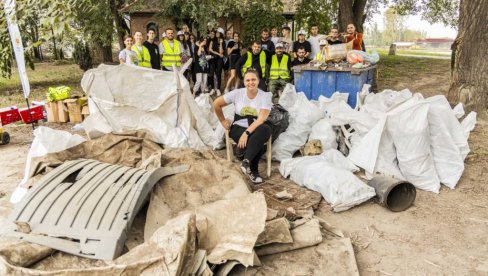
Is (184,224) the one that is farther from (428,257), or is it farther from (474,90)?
(474,90)

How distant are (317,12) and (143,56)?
10.7m

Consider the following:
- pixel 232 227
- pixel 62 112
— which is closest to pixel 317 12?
pixel 62 112

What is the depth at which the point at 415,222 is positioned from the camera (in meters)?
3.56

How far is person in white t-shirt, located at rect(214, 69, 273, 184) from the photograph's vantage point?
4418 millimetres

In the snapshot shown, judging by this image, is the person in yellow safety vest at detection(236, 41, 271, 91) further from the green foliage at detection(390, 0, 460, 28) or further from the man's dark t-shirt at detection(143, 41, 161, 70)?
the green foliage at detection(390, 0, 460, 28)

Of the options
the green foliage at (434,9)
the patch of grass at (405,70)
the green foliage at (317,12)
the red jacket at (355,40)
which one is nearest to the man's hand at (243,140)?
the red jacket at (355,40)

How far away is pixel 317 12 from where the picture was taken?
15992 mm

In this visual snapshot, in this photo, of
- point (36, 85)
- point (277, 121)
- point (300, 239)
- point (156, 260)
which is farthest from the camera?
point (36, 85)

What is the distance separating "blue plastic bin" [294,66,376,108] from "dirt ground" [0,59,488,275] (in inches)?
82.7

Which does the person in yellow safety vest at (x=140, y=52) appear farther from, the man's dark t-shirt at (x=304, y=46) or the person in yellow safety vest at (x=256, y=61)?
the man's dark t-shirt at (x=304, y=46)

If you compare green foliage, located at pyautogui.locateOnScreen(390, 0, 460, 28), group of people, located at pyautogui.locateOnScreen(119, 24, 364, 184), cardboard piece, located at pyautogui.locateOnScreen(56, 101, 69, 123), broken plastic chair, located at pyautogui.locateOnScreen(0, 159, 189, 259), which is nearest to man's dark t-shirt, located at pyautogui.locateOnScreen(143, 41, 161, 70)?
group of people, located at pyautogui.locateOnScreen(119, 24, 364, 184)

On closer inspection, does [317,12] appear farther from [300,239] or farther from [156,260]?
[156,260]

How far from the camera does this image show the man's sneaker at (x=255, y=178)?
14.5 feet

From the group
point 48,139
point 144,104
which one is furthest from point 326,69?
point 48,139
